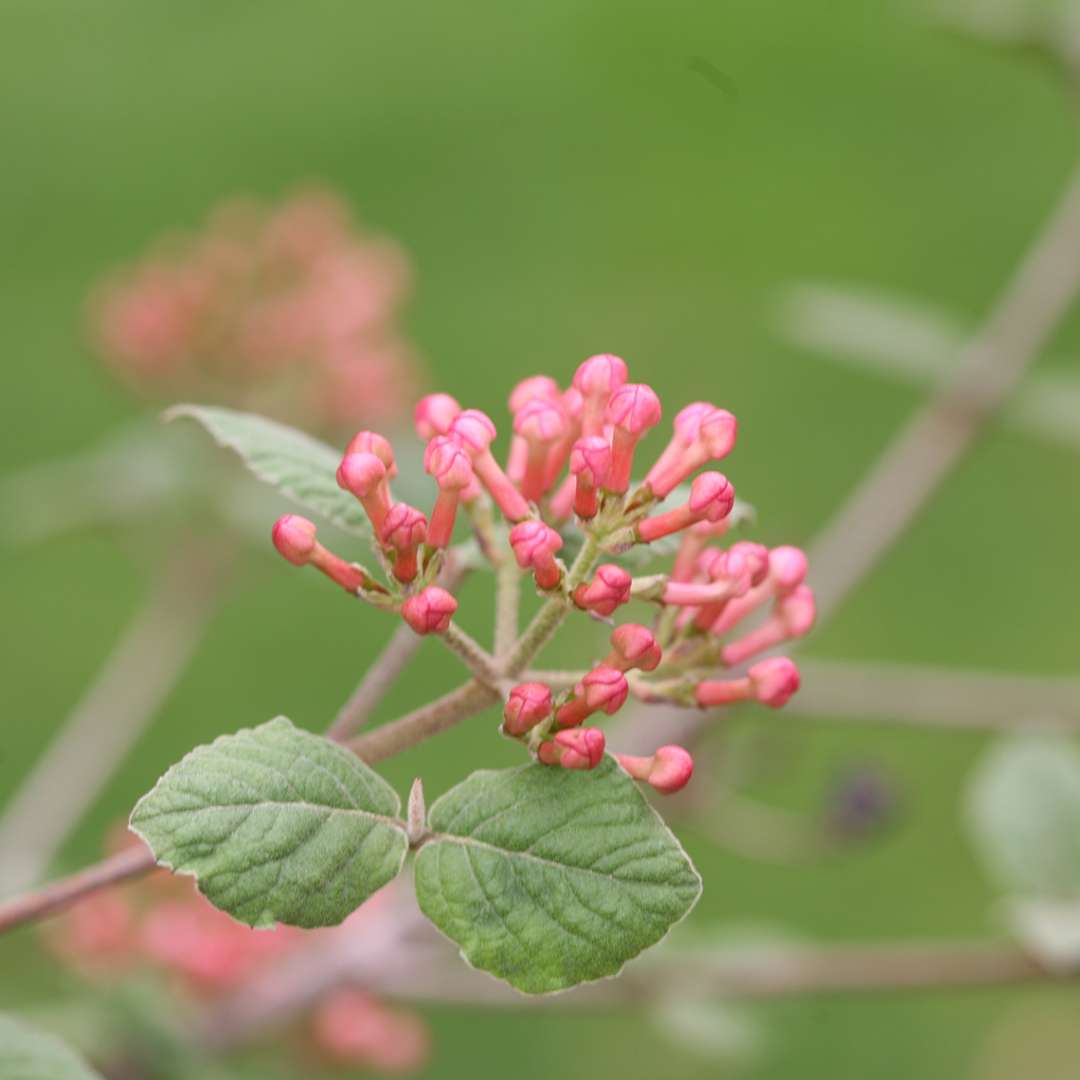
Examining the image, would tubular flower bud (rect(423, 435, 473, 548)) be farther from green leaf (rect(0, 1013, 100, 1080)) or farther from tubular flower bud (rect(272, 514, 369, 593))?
green leaf (rect(0, 1013, 100, 1080))

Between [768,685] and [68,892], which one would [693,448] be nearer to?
[768,685]

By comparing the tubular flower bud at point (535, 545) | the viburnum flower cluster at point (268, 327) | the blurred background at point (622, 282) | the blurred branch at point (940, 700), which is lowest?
the blurred background at point (622, 282)

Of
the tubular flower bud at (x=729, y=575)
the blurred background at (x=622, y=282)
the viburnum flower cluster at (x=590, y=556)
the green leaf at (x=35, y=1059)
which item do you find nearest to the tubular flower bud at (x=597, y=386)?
the viburnum flower cluster at (x=590, y=556)

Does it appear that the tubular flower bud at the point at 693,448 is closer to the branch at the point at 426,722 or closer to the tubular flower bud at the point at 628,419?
the tubular flower bud at the point at 628,419

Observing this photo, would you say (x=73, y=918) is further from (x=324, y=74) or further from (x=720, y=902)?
(x=324, y=74)

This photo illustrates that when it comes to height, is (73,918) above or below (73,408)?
above

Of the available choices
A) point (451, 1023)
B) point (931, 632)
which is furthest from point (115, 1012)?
point (931, 632)

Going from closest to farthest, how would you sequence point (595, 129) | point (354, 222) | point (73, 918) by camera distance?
point (73, 918)
point (354, 222)
point (595, 129)
